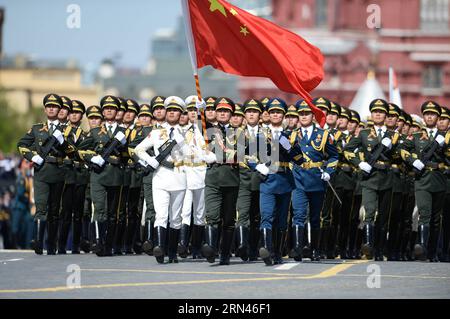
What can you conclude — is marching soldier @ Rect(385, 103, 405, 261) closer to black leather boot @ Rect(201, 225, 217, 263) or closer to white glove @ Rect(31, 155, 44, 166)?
black leather boot @ Rect(201, 225, 217, 263)

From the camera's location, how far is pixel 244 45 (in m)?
20.2

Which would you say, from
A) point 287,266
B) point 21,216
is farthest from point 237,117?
point 21,216

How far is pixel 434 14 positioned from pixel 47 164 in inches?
2792

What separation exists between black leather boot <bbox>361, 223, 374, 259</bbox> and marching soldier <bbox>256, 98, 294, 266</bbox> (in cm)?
196

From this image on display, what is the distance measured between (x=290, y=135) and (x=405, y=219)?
133 inches

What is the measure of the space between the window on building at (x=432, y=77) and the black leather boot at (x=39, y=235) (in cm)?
7007

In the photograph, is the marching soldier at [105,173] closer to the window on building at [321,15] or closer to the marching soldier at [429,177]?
the marching soldier at [429,177]

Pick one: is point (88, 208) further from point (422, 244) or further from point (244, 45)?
point (422, 244)

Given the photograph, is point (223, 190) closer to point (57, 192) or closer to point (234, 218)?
point (234, 218)

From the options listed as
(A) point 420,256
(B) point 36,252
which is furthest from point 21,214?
(A) point 420,256

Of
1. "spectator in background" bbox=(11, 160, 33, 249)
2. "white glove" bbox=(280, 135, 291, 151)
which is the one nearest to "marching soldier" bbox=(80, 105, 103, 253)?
"white glove" bbox=(280, 135, 291, 151)

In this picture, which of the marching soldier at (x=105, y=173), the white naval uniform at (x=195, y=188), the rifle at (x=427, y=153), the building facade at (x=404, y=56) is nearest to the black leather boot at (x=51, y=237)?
the marching soldier at (x=105, y=173)

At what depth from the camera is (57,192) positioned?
69.3ft

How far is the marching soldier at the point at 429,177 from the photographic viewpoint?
69.6 ft
